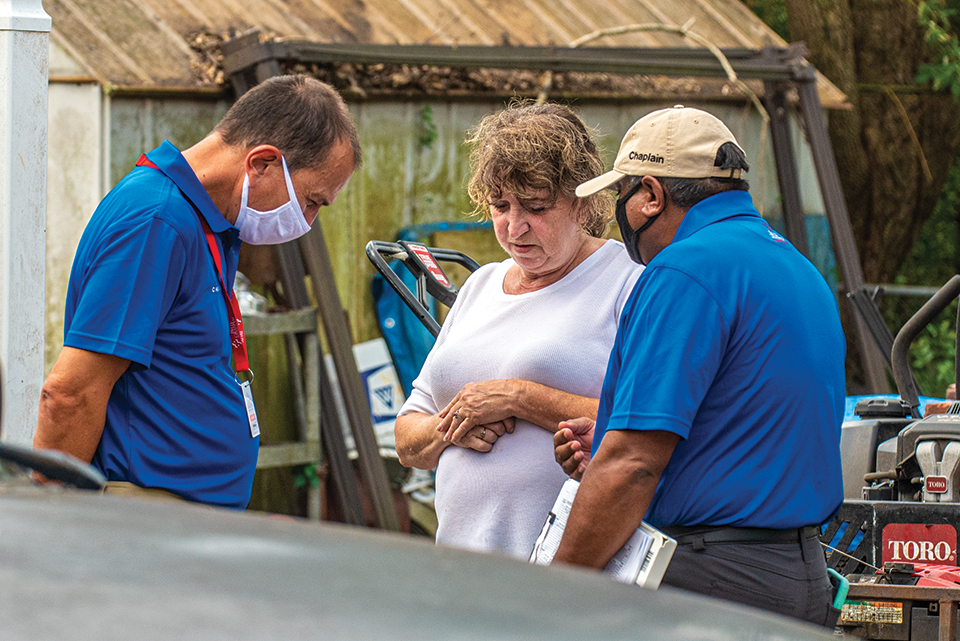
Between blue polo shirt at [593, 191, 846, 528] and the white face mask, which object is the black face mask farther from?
the white face mask

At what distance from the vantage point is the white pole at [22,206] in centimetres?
343

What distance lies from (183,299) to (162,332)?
10cm

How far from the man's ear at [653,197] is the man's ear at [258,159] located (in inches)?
42.1

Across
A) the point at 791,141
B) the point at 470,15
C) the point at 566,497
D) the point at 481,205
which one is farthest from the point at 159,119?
the point at 566,497

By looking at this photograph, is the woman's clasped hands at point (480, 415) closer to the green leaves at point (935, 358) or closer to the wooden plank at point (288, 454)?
the wooden plank at point (288, 454)

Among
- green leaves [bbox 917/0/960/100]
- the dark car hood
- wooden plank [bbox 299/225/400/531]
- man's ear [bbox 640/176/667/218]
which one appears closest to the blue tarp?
wooden plank [bbox 299/225/400/531]

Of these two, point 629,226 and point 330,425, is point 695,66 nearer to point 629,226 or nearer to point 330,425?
point 330,425

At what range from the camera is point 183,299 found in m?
2.81

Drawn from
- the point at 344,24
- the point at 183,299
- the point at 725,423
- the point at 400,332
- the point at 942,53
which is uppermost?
the point at 942,53

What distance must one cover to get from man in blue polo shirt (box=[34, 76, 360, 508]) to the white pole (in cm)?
71

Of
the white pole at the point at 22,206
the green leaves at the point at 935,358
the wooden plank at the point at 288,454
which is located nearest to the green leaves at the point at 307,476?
the wooden plank at the point at 288,454

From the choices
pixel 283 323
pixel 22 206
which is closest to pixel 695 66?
pixel 283 323

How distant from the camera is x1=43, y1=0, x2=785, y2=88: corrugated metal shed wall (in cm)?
643

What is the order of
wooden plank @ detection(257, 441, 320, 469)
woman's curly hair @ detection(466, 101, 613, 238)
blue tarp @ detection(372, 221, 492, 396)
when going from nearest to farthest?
woman's curly hair @ detection(466, 101, 613, 238) → wooden plank @ detection(257, 441, 320, 469) → blue tarp @ detection(372, 221, 492, 396)
